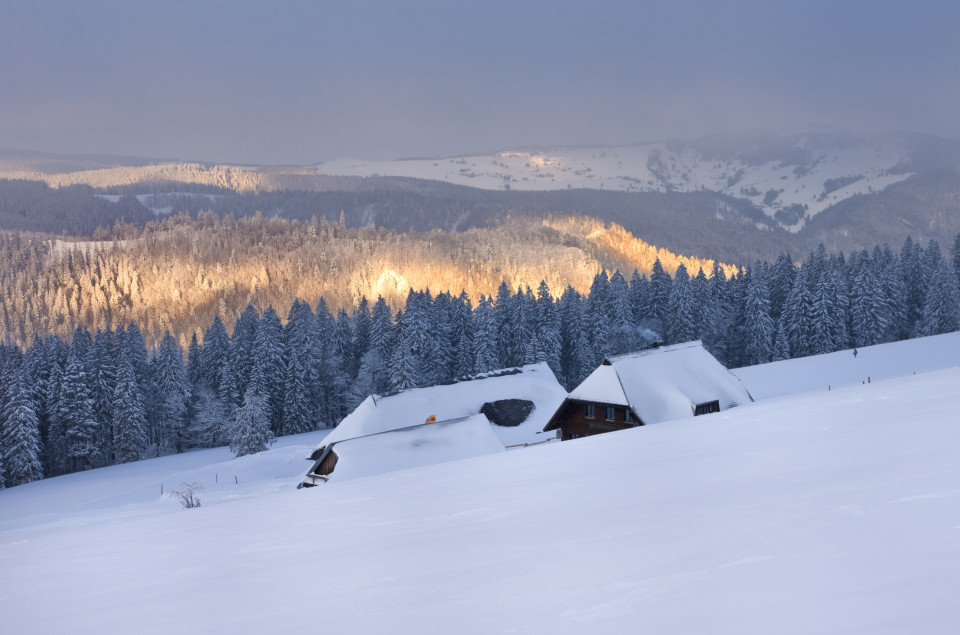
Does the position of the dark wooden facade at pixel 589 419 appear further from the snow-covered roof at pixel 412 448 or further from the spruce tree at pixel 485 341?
the spruce tree at pixel 485 341

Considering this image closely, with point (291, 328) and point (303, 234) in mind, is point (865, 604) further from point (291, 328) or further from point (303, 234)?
point (303, 234)

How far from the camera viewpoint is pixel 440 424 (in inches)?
1080

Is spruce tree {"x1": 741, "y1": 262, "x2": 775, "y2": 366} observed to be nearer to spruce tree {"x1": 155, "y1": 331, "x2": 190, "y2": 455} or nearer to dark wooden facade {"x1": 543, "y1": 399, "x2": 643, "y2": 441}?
dark wooden facade {"x1": 543, "y1": 399, "x2": 643, "y2": 441}

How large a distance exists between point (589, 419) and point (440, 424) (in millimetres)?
9065

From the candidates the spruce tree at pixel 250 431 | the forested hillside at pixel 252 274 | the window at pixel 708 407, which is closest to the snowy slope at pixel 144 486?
the spruce tree at pixel 250 431

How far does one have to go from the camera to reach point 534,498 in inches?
279

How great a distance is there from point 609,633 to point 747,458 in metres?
4.71

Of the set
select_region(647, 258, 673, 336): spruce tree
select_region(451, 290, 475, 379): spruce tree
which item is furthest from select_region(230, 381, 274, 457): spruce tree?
select_region(647, 258, 673, 336): spruce tree

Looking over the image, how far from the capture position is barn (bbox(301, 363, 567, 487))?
1009 inches

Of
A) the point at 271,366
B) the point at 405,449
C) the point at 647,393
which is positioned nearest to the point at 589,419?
the point at 647,393

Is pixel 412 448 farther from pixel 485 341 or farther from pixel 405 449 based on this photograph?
pixel 485 341

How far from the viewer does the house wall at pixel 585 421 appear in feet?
104

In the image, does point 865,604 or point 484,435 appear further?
point 484,435

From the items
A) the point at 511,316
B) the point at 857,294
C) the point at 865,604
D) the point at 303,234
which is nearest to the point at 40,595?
the point at 865,604
